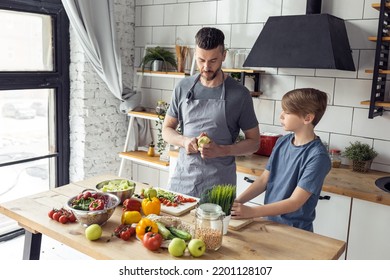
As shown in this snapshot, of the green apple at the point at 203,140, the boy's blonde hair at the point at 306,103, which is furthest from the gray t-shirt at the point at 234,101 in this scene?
the boy's blonde hair at the point at 306,103

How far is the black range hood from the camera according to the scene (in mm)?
2598

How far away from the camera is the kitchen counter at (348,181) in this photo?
2.34 meters

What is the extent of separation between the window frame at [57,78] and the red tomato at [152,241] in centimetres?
223

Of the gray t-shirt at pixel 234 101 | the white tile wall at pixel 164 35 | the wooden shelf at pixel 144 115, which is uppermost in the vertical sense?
the white tile wall at pixel 164 35

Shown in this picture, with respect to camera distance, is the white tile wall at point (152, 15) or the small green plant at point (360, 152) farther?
the white tile wall at point (152, 15)

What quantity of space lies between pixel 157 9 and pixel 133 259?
2.90m

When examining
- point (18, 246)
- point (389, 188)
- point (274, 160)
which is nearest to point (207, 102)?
point (274, 160)

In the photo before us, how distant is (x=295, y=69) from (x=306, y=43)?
406 millimetres

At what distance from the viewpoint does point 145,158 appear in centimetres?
372

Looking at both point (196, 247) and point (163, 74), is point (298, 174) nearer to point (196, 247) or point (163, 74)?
point (196, 247)

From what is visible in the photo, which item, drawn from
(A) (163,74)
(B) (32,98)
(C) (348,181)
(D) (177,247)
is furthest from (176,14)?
(D) (177,247)

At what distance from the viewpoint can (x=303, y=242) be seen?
166cm

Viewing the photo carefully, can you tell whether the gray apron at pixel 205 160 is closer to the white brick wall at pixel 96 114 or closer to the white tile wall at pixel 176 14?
the white tile wall at pixel 176 14

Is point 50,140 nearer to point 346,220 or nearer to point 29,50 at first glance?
point 29,50
